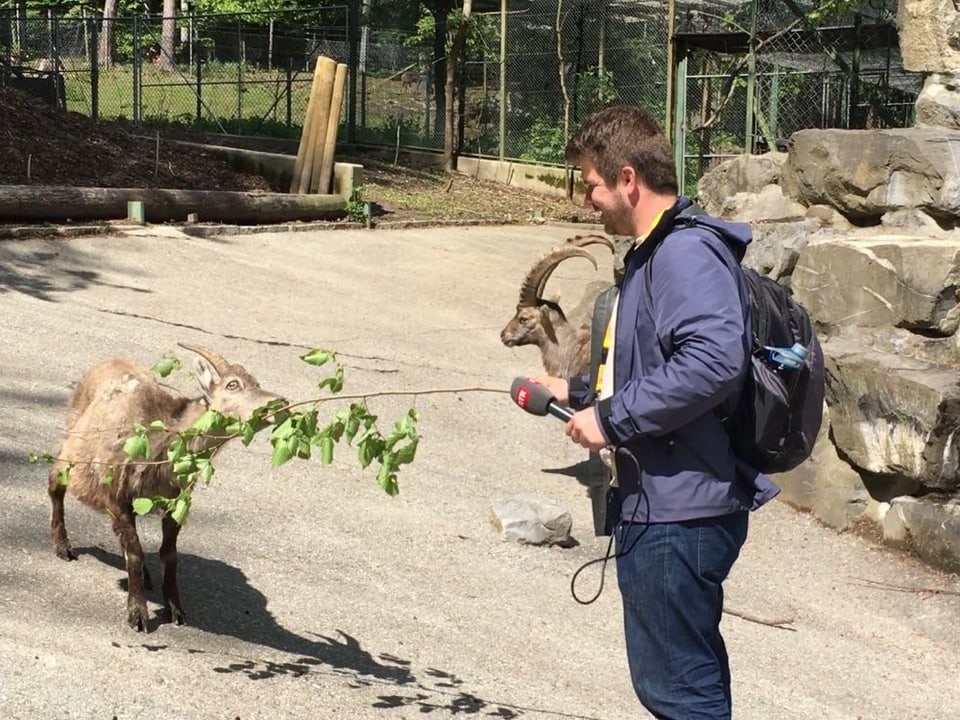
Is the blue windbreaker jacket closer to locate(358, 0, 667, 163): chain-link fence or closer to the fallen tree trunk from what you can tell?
the fallen tree trunk

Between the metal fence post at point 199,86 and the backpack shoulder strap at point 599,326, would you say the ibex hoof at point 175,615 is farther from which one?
the metal fence post at point 199,86

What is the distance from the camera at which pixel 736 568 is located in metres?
7.59

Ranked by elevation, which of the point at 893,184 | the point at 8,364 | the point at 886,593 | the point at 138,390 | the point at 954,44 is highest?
the point at 954,44

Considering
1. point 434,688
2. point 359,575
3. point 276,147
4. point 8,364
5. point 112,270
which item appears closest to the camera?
point 434,688

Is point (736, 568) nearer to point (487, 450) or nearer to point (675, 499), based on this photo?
point (487, 450)

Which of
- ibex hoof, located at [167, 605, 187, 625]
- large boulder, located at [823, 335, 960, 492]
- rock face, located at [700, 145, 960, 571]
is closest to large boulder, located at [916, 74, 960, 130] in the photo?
rock face, located at [700, 145, 960, 571]

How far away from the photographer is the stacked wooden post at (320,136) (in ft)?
53.3

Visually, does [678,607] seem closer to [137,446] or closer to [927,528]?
[137,446]

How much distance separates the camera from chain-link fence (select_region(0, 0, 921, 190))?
1481 cm

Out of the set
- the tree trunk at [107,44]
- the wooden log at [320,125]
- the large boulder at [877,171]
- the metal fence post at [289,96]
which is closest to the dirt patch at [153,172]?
the wooden log at [320,125]

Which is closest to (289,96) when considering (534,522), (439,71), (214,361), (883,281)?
(439,71)

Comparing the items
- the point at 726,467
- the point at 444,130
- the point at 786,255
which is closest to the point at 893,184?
the point at 786,255

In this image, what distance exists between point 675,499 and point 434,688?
7.19 feet

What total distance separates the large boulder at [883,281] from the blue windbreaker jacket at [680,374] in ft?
18.2
